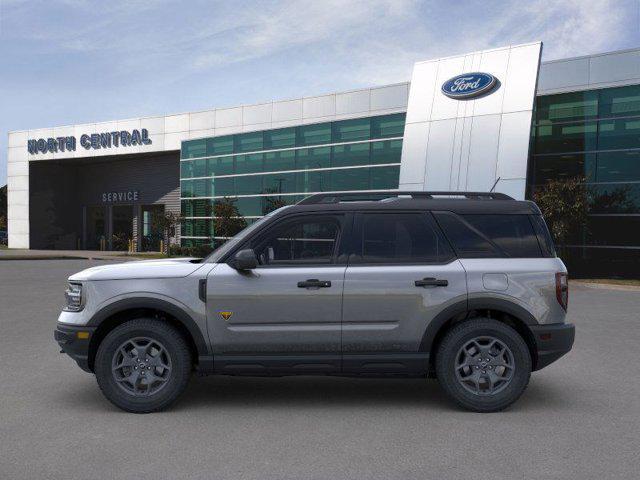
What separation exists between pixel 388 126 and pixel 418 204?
79.9ft

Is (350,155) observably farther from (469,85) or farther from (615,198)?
(615,198)

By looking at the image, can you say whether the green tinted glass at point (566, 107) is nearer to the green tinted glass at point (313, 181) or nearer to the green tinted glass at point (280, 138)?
the green tinted glass at point (313, 181)

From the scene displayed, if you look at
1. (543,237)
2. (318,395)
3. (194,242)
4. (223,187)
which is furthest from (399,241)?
(194,242)

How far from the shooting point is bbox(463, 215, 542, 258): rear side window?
568cm

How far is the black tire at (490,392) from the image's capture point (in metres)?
5.52

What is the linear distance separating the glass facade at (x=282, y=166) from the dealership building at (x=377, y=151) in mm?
66

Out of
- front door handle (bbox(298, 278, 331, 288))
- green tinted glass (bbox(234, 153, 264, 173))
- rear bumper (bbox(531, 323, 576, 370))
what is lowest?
rear bumper (bbox(531, 323, 576, 370))

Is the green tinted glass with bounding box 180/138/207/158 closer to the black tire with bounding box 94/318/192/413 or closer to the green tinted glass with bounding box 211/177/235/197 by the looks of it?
the green tinted glass with bounding box 211/177/235/197

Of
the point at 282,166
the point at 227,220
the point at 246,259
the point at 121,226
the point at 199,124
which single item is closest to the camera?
the point at 246,259

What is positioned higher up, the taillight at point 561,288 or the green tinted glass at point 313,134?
the green tinted glass at point 313,134

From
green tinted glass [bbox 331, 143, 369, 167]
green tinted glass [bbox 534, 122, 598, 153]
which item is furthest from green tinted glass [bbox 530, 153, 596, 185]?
green tinted glass [bbox 331, 143, 369, 167]

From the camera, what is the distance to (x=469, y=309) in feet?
18.3

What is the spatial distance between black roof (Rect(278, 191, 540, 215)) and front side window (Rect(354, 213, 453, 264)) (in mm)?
97

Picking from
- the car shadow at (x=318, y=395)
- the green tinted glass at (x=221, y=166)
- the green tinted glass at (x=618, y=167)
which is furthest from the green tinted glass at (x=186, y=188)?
the car shadow at (x=318, y=395)
